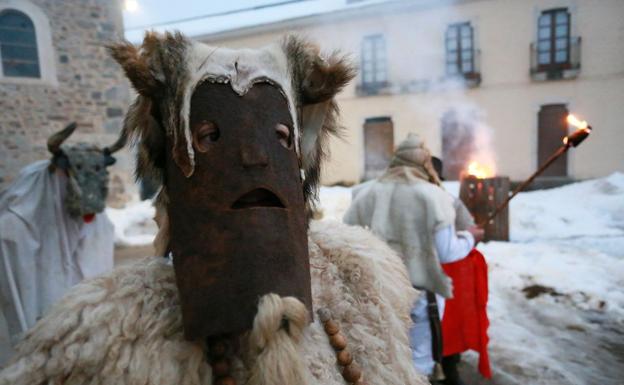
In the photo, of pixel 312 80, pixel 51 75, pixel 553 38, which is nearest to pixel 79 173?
pixel 312 80

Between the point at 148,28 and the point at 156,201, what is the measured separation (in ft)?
1.45

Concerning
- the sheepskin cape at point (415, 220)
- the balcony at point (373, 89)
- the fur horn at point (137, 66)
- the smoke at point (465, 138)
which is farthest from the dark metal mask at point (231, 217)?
the balcony at point (373, 89)

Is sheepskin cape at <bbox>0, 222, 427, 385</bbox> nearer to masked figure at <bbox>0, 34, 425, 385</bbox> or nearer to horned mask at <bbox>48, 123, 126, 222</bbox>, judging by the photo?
masked figure at <bbox>0, 34, 425, 385</bbox>

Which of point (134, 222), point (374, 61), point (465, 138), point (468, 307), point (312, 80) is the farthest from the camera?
point (374, 61)

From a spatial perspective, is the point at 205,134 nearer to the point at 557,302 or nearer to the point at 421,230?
the point at 421,230

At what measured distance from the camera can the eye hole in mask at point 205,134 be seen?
0.80 meters

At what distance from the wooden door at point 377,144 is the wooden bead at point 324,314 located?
15410mm

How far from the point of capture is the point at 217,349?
2.78 ft

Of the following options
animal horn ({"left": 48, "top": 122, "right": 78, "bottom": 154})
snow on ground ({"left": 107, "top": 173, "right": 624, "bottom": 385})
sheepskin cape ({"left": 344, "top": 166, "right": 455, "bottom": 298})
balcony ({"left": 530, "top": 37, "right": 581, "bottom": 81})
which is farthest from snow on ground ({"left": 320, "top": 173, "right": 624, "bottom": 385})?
balcony ({"left": 530, "top": 37, "right": 581, "bottom": 81})

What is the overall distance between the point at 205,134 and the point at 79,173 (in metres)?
2.66

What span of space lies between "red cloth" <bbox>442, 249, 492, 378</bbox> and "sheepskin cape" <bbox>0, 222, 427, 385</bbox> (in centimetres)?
221

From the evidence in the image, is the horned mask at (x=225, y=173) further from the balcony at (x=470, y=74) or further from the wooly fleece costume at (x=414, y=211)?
the balcony at (x=470, y=74)

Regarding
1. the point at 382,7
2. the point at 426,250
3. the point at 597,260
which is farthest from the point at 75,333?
the point at 382,7

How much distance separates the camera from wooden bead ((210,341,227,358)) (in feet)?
2.78
